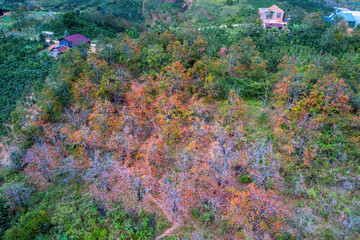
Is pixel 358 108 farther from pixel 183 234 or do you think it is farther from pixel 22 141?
pixel 22 141

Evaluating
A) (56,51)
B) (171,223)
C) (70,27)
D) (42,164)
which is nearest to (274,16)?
(56,51)

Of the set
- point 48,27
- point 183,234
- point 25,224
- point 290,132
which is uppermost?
point 48,27

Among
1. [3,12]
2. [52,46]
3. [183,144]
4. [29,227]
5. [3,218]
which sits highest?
[3,12]

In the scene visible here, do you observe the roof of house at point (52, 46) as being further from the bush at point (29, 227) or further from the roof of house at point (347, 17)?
the roof of house at point (347, 17)

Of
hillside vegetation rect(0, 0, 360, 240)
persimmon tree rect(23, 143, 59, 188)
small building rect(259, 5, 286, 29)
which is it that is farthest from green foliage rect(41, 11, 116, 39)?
small building rect(259, 5, 286, 29)

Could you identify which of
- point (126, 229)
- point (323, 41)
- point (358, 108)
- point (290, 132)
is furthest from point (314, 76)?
point (126, 229)

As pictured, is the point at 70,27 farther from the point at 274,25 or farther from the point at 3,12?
the point at 274,25
